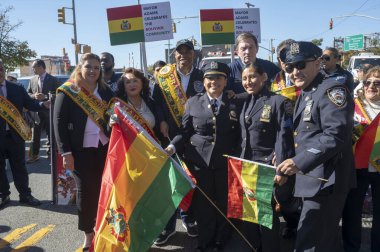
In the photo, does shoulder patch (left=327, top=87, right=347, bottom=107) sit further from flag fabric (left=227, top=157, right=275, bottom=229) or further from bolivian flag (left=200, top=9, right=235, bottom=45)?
bolivian flag (left=200, top=9, right=235, bottom=45)

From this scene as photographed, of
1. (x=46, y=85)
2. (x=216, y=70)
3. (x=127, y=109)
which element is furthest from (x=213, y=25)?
(x=46, y=85)

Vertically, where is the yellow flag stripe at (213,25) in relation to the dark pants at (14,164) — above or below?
Result: above

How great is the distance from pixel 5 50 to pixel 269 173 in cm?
2766

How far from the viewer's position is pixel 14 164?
5141mm

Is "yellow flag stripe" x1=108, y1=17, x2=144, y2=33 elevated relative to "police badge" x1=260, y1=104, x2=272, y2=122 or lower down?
elevated

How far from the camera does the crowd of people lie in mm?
2488

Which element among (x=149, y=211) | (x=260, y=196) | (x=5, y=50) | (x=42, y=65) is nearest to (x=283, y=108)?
(x=260, y=196)

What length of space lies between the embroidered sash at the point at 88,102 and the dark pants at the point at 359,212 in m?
2.55

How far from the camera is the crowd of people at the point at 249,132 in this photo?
2488mm

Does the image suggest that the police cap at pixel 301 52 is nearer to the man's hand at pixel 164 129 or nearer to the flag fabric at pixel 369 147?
the flag fabric at pixel 369 147

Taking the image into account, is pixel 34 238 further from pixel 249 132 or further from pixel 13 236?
pixel 249 132

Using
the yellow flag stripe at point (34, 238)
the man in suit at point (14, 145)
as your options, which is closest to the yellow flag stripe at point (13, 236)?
the yellow flag stripe at point (34, 238)

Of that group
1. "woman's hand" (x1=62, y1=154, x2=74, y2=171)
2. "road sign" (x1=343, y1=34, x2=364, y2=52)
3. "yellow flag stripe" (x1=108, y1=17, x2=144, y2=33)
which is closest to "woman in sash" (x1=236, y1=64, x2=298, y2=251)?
"woman's hand" (x1=62, y1=154, x2=74, y2=171)

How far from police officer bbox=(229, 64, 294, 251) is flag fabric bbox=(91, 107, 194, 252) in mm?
670
